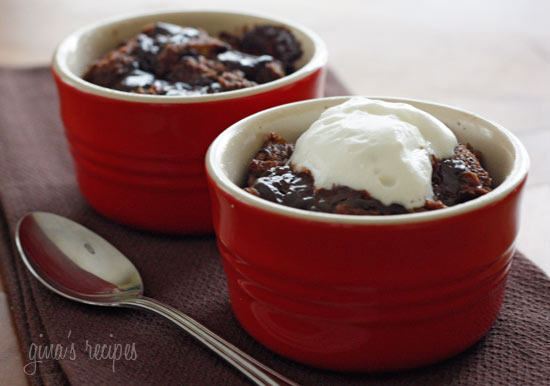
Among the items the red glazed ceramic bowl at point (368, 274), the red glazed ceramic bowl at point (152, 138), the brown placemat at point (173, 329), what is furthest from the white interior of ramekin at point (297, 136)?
the brown placemat at point (173, 329)

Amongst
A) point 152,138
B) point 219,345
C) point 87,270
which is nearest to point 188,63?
point 152,138

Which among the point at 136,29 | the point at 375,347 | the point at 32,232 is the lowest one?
the point at 32,232

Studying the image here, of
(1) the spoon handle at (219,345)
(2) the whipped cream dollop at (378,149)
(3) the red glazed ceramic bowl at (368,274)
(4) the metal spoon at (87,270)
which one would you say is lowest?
(4) the metal spoon at (87,270)

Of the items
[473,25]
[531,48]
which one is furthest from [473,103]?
[473,25]

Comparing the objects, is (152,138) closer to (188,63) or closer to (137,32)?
(188,63)

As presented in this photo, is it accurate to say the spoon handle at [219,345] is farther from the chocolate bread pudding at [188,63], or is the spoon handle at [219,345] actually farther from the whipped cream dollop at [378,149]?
the chocolate bread pudding at [188,63]

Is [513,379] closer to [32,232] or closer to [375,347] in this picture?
[375,347]
